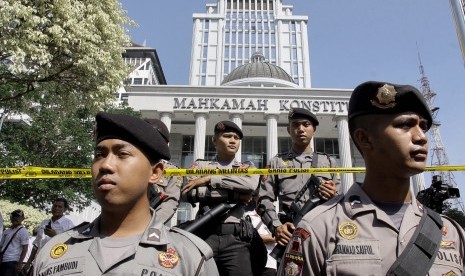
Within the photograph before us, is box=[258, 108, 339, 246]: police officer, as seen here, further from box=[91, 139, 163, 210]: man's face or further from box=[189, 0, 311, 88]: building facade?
box=[189, 0, 311, 88]: building facade

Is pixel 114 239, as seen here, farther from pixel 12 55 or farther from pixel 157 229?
pixel 12 55

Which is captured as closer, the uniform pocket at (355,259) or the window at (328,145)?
the uniform pocket at (355,259)

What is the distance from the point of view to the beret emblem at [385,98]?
185 centimetres

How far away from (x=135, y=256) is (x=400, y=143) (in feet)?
4.45

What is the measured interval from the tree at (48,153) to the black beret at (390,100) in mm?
16355

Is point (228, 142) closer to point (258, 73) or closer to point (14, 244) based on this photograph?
point (14, 244)

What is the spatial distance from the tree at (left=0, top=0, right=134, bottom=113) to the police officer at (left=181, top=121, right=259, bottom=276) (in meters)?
6.12

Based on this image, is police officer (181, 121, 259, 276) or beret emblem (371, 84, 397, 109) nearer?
beret emblem (371, 84, 397, 109)

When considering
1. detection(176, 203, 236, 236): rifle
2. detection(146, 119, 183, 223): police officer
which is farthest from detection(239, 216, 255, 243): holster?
detection(146, 119, 183, 223): police officer

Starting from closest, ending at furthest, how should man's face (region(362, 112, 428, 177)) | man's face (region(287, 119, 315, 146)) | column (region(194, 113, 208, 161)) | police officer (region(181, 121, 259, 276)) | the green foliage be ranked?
man's face (region(362, 112, 428, 177)), police officer (region(181, 121, 259, 276)), man's face (region(287, 119, 315, 146)), the green foliage, column (region(194, 113, 208, 161))

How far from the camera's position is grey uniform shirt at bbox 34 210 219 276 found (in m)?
1.68

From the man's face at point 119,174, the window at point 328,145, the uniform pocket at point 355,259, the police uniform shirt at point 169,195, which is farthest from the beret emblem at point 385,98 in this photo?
the window at point 328,145

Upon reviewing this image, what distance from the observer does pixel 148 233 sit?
184cm

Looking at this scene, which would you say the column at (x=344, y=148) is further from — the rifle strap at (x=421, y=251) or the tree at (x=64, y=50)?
the rifle strap at (x=421, y=251)
